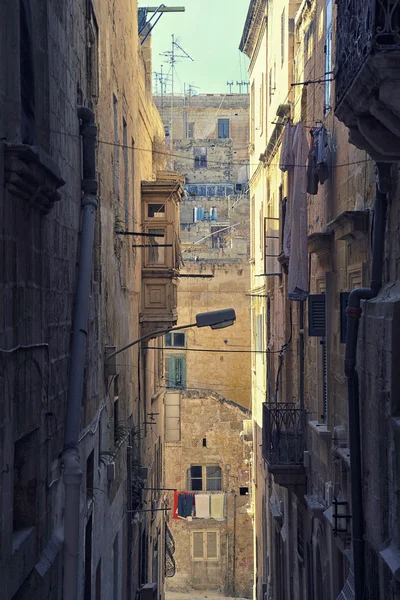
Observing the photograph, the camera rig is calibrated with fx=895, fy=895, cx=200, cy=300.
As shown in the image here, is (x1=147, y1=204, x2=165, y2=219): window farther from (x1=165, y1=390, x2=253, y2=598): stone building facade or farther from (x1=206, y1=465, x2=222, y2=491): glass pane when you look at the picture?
(x1=206, y1=465, x2=222, y2=491): glass pane

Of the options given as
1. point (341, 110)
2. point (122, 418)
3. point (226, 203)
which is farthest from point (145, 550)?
point (226, 203)

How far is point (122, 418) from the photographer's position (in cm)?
1636

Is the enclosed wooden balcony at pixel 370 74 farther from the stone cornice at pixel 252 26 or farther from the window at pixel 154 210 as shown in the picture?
the stone cornice at pixel 252 26

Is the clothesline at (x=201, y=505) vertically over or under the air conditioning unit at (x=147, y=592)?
under

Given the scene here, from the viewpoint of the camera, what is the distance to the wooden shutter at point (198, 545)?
33.7 meters

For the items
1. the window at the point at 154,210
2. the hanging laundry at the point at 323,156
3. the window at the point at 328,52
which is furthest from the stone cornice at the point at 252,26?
the hanging laundry at the point at 323,156

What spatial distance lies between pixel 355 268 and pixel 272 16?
11.5 m

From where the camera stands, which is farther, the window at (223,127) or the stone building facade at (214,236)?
the window at (223,127)

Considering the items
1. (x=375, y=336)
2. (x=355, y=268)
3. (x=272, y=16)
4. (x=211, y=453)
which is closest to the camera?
(x=375, y=336)

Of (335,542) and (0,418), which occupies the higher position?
(0,418)

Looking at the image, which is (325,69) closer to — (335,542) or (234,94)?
(335,542)

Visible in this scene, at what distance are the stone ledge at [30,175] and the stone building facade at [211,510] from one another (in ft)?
84.8

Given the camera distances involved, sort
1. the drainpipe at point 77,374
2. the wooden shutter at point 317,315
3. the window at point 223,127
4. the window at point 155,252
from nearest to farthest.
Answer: the drainpipe at point 77,374, the wooden shutter at point 317,315, the window at point 155,252, the window at point 223,127

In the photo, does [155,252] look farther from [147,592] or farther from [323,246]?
[323,246]
